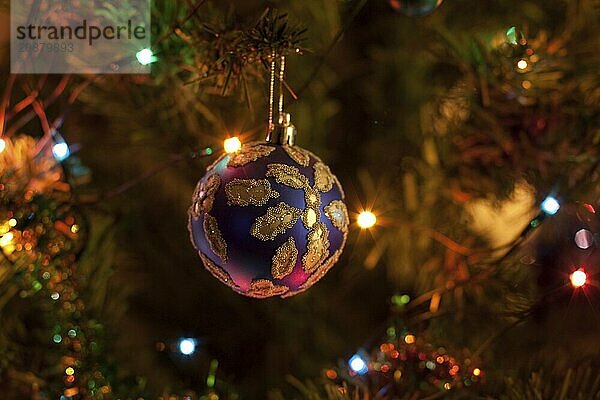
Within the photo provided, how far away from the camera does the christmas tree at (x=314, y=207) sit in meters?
0.65

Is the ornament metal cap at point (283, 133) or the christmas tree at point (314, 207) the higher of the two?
the ornament metal cap at point (283, 133)

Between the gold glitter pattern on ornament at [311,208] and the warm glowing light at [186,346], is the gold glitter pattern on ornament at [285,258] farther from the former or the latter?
the warm glowing light at [186,346]

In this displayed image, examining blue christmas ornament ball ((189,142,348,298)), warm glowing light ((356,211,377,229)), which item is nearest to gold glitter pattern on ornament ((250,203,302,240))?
blue christmas ornament ball ((189,142,348,298))

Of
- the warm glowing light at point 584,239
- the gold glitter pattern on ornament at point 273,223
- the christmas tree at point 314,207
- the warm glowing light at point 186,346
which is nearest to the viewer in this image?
the gold glitter pattern on ornament at point 273,223

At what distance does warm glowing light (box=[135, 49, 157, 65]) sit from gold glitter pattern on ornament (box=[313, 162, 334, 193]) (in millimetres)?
261

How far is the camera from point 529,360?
79 cm

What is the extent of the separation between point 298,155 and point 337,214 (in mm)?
57

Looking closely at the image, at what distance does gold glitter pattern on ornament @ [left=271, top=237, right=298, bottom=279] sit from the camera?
1.82 feet

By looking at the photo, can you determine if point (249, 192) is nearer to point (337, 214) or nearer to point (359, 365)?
point (337, 214)

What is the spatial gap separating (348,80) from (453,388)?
40 centimetres

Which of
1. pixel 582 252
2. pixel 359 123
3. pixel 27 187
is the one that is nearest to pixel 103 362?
pixel 27 187

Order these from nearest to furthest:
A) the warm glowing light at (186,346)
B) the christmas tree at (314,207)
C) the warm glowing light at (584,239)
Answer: the christmas tree at (314,207), the warm glowing light at (584,239), the warm glowing light at (186,346)

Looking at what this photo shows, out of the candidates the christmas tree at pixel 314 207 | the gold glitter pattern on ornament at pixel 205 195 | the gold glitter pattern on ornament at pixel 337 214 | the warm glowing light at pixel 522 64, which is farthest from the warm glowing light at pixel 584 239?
the gold glitter pattern on ornament at pixel 205 195

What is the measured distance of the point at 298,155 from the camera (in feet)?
1.90
